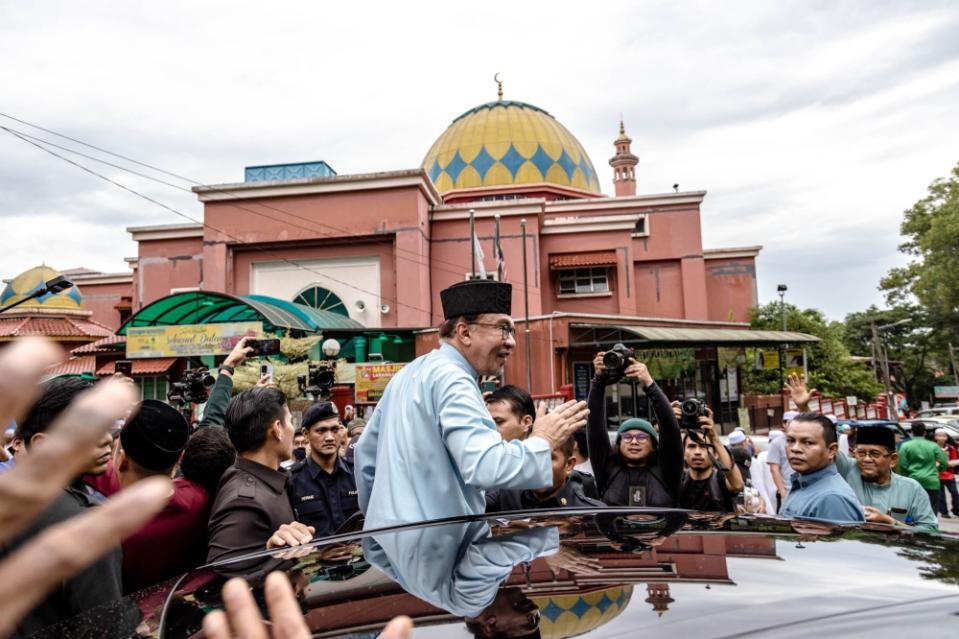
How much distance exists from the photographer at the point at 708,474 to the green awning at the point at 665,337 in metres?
16.8

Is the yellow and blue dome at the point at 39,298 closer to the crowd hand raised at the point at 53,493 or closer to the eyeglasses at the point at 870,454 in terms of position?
the eyeglasses at the point at 870,454

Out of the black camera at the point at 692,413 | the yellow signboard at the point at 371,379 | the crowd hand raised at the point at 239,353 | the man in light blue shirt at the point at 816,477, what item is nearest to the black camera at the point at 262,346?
the crowd hand raised at the point at 239,353

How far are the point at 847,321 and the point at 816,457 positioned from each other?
57.3 meters

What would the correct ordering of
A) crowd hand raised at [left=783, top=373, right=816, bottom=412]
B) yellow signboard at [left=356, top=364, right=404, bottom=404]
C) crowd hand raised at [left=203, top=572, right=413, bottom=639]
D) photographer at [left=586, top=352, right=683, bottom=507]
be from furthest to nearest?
yellow signboard at [left=356, top=364, right=404, bottom=404], crowd hand raised at [left=783, top=373, right=816, bottom=412], photographer at [left=586, top=352, right=683, bottom=507], crowd hand raised at [left=203, top=572, right=413, bottom=639]

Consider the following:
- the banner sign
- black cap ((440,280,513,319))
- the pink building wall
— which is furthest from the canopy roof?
black cap ((440,280,513,319))

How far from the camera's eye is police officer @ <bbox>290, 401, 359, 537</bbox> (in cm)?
466

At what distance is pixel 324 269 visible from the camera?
2767 cm

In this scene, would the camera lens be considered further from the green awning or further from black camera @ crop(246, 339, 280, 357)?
the green awning

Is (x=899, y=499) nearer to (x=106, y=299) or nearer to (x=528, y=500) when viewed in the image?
(x=528, y=500)

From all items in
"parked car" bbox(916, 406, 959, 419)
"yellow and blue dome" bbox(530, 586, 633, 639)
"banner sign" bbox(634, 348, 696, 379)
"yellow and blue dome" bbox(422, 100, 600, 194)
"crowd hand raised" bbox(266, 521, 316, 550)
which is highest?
"yellow and blue dome" bbox(422, 100, 600, 194)

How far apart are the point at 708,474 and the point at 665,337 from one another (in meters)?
17.7

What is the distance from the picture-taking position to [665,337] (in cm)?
2211

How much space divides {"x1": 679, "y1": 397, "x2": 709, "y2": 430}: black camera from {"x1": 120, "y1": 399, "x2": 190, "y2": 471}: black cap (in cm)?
321

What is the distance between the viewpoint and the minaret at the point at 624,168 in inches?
1741
